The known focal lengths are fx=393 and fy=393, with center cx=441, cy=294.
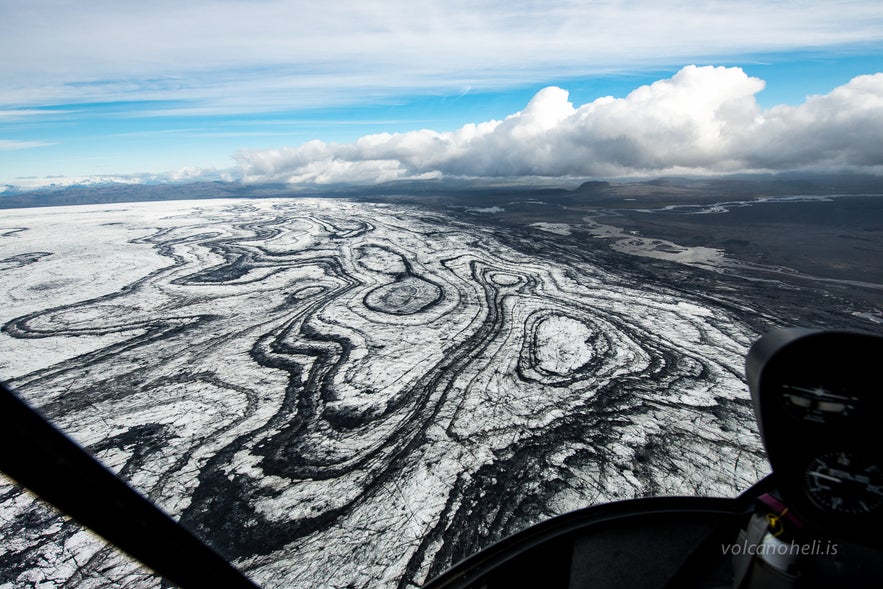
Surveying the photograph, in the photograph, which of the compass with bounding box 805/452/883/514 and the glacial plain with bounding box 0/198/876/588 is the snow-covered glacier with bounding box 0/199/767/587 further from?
the compass with bounding box 805/452/883/514

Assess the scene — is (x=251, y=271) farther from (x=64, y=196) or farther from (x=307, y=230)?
(x=64, y=196)

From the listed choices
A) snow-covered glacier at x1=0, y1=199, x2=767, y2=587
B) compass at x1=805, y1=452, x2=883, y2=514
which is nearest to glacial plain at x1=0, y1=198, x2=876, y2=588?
snow-covered glacier at x1=0, y1=199, x2=767, y2=587

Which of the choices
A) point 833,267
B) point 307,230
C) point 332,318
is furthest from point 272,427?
point 833,267

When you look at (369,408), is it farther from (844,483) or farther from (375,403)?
(844,483)

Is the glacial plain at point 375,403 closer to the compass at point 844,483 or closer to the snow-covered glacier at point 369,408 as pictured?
the snow-covered glacier at point 369,408

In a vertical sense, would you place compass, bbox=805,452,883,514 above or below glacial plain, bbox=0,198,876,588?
above

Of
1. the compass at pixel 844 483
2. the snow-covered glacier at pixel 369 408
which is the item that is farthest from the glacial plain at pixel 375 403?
the compass at pixel 844 483

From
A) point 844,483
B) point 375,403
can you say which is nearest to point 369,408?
point 375,403

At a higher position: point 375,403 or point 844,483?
point 844,483
